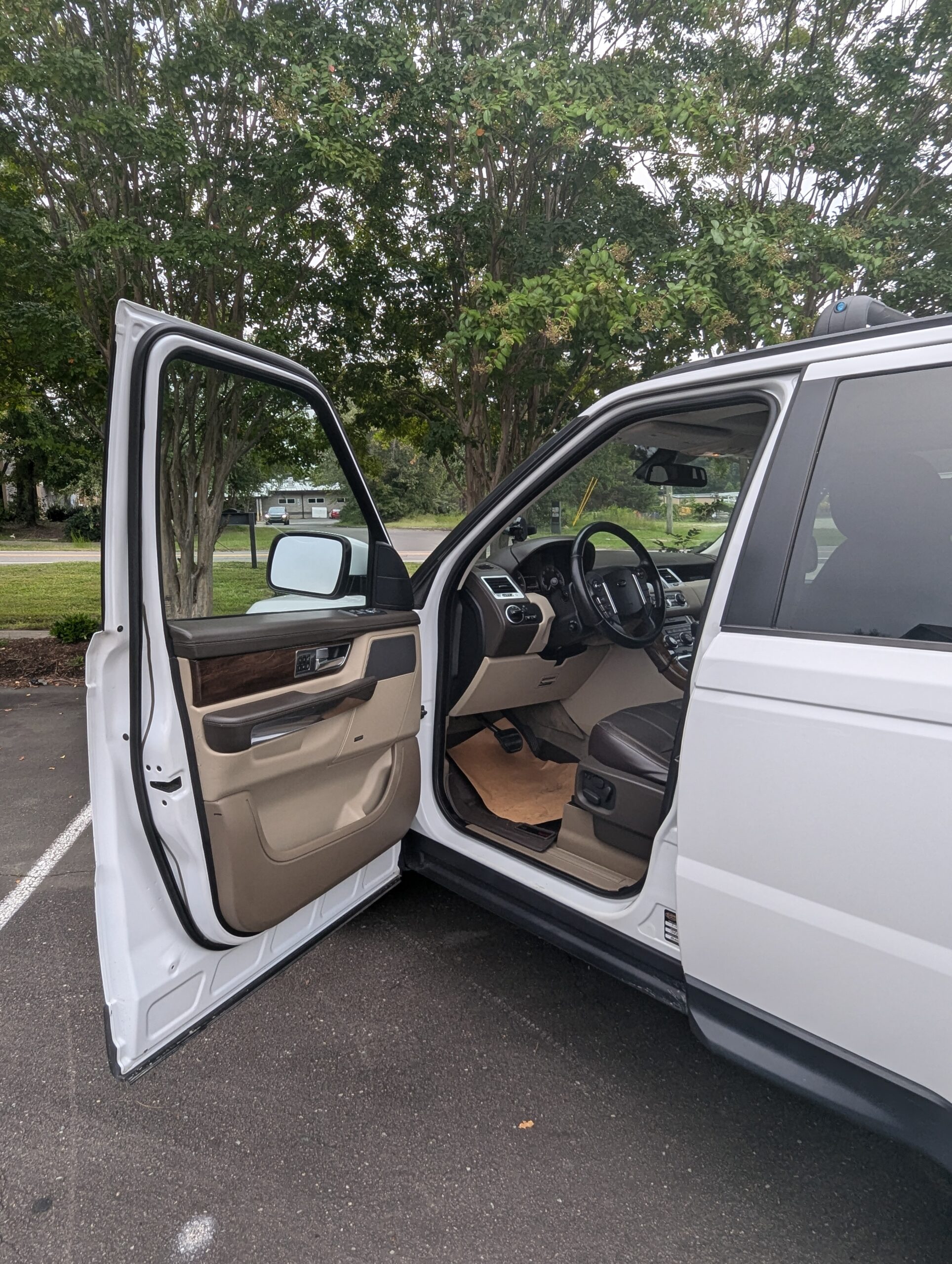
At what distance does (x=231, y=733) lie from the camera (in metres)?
1.72

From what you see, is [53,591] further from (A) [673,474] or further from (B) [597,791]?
(B) [597,791]

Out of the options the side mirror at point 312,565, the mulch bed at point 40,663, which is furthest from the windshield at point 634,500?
the mulch bed at point 40,663

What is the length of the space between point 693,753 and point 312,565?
4.18 ft

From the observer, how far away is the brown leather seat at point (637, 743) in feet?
7.24

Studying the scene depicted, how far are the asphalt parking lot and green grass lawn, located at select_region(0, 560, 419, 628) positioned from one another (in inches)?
72.7

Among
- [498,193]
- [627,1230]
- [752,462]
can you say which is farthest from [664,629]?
[498,193]

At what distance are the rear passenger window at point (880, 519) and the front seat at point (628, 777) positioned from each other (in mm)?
746

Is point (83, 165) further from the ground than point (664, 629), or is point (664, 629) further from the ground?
point (83, 165)

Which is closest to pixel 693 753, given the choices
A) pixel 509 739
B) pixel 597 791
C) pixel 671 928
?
pixel 671 928

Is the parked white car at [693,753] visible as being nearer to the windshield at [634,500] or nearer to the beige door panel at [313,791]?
the beige door panel at [313,791]

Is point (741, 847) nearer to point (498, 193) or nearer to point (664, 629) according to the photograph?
point (664, 629)

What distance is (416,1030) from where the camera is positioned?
2.28m

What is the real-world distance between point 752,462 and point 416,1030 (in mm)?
1929

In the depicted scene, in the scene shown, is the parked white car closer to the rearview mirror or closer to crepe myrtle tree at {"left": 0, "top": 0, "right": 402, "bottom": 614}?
the rearview mirror
